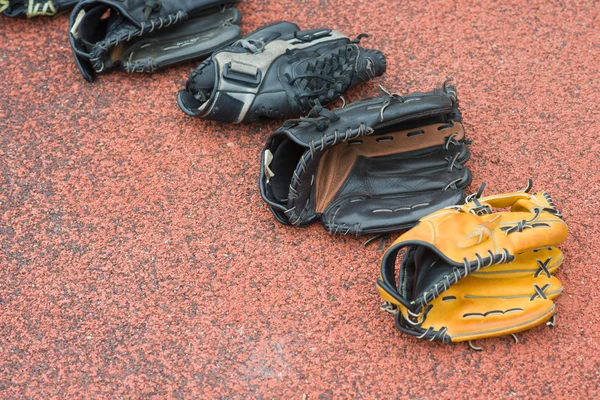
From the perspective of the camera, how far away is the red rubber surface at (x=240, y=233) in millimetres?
2387

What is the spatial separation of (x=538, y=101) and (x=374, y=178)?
987mm

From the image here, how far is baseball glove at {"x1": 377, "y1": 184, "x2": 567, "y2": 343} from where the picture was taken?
2.29 metres

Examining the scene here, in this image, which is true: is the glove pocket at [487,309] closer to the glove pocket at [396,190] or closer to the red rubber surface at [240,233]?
the red rubber surface at [240,233]

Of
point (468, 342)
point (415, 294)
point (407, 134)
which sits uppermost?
point (407, 134)

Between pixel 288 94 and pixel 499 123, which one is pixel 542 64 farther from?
pixel 288 94

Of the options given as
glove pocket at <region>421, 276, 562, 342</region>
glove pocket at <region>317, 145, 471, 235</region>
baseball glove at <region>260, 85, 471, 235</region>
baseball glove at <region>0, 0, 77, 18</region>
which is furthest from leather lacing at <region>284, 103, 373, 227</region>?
baseball glove at <region>0, 0, 77, 18</region>

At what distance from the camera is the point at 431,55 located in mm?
3375

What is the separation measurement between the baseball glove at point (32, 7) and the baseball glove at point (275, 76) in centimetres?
103

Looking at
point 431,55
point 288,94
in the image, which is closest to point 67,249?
point 288,94

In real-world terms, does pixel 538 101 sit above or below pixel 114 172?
above

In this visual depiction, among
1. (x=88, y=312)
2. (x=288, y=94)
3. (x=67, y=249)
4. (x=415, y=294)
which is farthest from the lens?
(x=288, y=94)

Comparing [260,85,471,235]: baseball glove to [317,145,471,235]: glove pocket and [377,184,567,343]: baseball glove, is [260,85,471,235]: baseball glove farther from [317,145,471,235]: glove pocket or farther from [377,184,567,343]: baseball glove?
[377,184,567,343]: baseball glove

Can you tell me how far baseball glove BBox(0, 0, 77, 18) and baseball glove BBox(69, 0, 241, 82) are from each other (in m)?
0.32

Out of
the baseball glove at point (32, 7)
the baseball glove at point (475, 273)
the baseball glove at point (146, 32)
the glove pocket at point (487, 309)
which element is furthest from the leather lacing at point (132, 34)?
the glove pocket at point (487, 309)
